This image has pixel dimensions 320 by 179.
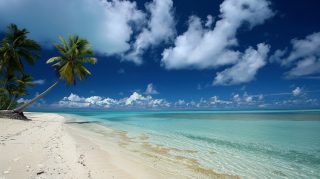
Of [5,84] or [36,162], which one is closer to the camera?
[36,162]

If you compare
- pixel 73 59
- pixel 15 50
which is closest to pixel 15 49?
pixel 15 50

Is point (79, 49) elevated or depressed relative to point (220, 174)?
elevated

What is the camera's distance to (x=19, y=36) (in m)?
25.1

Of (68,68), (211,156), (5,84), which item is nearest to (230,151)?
(211,156)

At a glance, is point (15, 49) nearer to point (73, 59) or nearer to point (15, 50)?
point (15, 50)

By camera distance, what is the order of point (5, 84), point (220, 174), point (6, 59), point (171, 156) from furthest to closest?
1. point (5, 84)
2. point (6, 59)
3. point (171, 156)
4. point (220, 174)

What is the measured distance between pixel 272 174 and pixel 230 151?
12.2 ft

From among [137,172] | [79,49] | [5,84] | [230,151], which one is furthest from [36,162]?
[5,84]

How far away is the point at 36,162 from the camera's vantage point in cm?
611

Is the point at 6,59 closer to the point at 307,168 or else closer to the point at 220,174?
the point at 220,174

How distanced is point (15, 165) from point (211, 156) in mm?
7724

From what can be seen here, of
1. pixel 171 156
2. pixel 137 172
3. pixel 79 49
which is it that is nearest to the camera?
pixel 137 172

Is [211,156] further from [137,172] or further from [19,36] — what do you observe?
[19,36]

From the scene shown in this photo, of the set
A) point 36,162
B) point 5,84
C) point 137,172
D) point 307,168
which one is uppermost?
point 5,84
